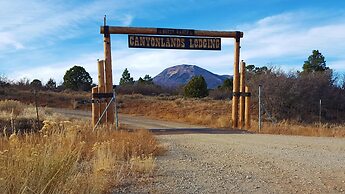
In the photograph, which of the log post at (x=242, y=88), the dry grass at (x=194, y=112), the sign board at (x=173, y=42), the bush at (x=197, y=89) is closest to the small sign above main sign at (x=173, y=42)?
the sign board at (x=173, y=42)

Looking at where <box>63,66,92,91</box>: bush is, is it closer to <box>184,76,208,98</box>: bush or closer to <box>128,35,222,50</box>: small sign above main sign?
<box>184,76,208,98</box>: bush

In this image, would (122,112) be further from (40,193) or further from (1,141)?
(40,193)

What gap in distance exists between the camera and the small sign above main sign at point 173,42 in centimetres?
1653

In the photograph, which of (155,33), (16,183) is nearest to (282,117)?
(155,33)

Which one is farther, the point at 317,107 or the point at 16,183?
the point at 317,107

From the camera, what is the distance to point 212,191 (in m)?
6.27

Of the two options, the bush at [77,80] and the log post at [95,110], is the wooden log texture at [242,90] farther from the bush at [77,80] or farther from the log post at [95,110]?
the bush at [77,80]

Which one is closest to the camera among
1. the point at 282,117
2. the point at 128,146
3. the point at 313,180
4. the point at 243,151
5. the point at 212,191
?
the point at 212,191

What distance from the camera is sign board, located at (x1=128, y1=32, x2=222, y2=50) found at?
1653 centimetres

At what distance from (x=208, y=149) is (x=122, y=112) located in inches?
817

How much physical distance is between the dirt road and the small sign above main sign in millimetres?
5577

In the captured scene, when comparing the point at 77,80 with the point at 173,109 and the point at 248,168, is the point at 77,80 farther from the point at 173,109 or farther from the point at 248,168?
the point at 248,168

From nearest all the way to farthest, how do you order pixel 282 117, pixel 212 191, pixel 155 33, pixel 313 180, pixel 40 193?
1. pixel 40 193
2. pixel 212 191
3. pixel 313 180
4. pixel 155 33
5. pixel 282 117

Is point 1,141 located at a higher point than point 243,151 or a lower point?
higher
